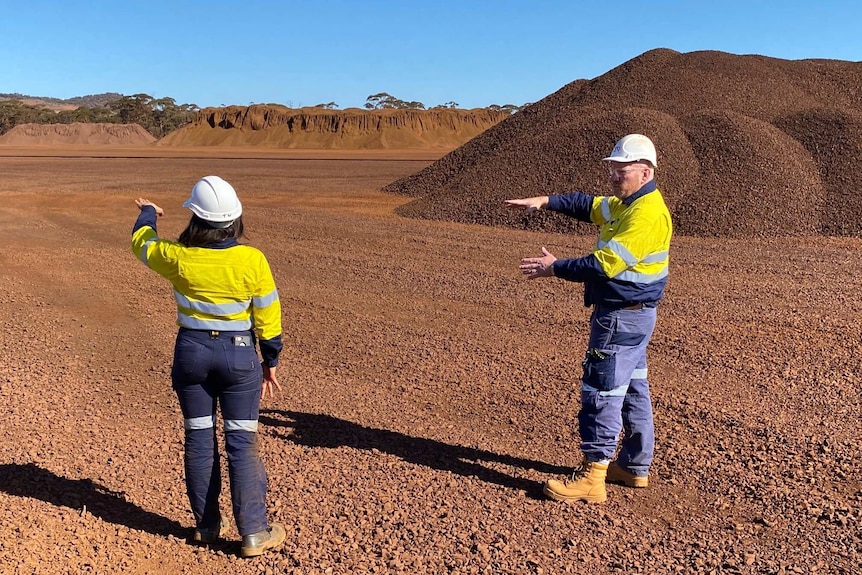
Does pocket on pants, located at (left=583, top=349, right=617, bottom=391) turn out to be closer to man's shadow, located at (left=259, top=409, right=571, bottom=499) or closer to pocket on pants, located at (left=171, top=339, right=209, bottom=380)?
man's shadow, located at (left=259, top=409, right=571, bottom=499)

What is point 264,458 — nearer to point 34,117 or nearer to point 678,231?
point 678,231

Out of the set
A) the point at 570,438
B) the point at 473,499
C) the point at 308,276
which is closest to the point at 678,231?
the point at 308,276

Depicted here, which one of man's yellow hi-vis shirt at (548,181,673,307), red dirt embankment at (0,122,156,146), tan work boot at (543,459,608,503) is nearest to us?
man's yellow hi-vis shirt at (548,181,673,307)

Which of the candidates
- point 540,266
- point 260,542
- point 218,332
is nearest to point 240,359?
point 218,332

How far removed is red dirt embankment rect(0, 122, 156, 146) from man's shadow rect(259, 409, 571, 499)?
120880 millimetres

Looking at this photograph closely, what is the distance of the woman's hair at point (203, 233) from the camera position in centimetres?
347

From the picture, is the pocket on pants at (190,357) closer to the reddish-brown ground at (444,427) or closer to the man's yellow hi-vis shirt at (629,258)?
the reddish-brown ground at (444,427)

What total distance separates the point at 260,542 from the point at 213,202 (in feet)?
6.20

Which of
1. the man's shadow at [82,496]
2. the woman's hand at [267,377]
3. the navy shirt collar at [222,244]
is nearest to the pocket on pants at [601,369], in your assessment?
the woman's hand at [267,377]

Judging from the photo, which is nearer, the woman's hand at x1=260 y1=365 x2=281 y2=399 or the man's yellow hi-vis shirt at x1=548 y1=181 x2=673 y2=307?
the woman's hand at x1=260 y1=365 x2=281 y2=399

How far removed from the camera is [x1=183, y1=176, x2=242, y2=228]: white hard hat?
11.1 feet

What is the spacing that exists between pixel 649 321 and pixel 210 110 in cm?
12449

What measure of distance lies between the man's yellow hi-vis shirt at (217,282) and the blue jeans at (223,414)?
81 millimetres

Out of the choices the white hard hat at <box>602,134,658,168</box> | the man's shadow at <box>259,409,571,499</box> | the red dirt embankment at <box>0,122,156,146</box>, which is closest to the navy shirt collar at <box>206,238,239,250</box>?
the white hard hat at <box>602,134,658,168</box>
